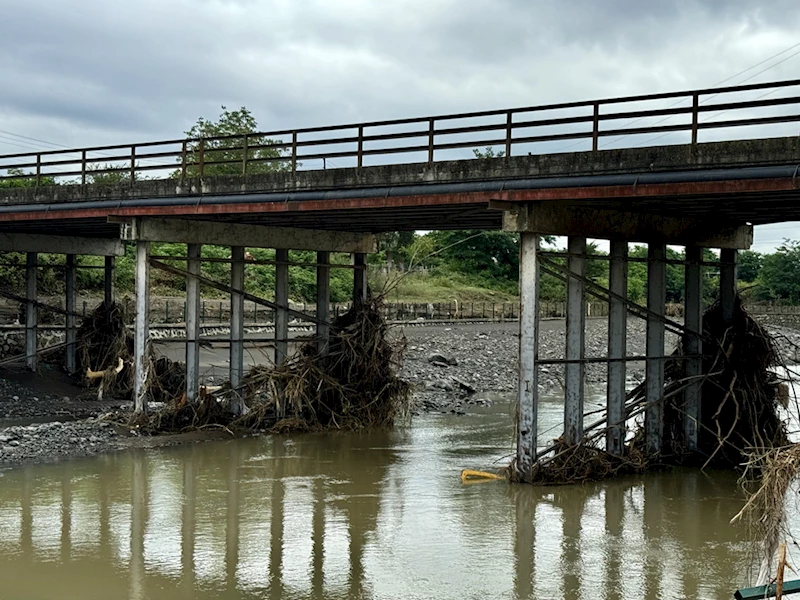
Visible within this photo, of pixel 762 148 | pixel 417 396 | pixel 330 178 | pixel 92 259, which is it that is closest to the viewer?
pixel 762 148

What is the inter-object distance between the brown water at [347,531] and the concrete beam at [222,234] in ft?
16.1

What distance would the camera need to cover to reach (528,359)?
1517 cm

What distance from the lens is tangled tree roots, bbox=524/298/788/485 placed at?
53.8 ft

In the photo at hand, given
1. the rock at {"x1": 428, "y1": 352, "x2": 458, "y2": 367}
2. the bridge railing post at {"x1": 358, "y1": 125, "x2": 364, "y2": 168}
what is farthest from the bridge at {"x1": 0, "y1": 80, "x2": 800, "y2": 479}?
the rock at {"x1": 428, "y1": 352, "x2": 458, "y2": 367}

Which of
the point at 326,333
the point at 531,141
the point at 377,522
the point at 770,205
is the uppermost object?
the point at 531,141

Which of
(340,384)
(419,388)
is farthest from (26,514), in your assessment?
(419,388)

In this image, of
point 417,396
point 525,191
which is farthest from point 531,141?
point 417,396

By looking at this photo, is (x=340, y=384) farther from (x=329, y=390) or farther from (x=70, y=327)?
(x=70, y=327)

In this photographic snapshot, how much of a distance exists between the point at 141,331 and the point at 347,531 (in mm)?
9461

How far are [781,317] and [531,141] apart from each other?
59.1m

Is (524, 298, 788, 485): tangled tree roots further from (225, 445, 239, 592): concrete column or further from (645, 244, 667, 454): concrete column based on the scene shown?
(225, 445, 239, 592): concrete column

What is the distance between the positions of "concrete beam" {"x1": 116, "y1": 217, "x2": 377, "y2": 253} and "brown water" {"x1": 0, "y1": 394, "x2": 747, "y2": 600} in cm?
492

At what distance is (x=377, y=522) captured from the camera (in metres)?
13.4

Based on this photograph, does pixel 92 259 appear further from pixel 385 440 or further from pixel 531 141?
pixel 531 141
